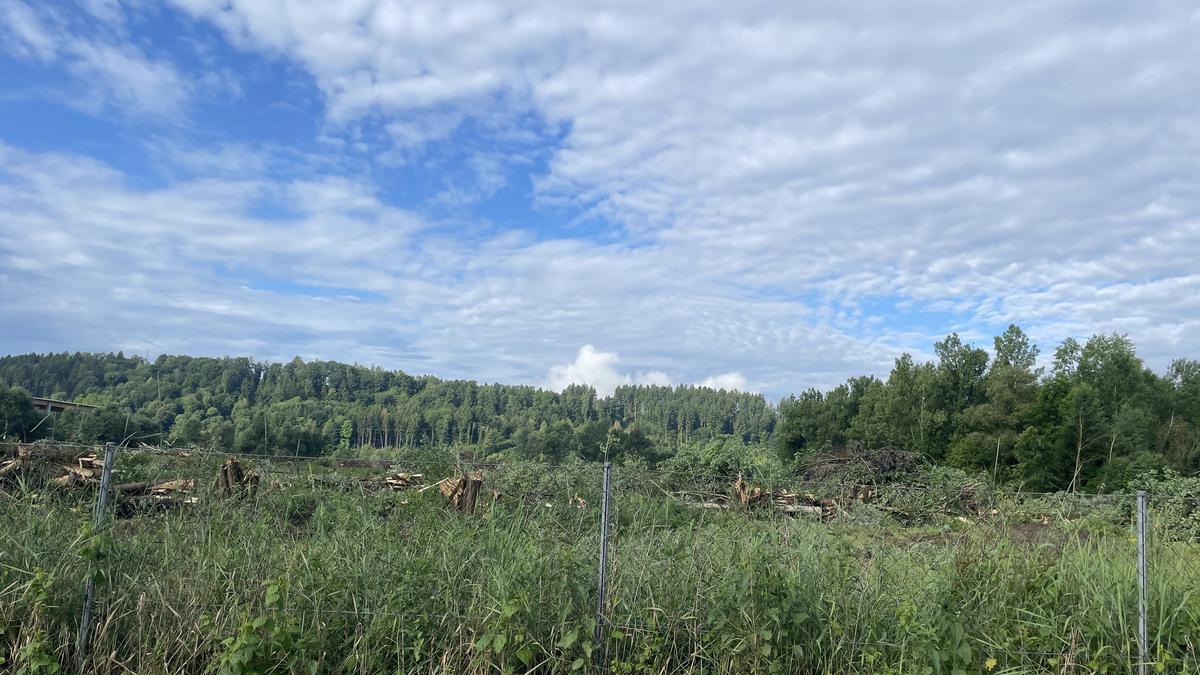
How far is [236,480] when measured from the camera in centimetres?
558

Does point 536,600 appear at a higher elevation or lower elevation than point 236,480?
lower

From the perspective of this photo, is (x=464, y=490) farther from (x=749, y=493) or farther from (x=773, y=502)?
(x=749, y=493)

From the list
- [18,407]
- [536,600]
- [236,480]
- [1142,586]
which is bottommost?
[536,600]

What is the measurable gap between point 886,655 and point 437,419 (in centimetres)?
5812

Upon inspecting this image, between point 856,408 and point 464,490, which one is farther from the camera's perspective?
point 856,408

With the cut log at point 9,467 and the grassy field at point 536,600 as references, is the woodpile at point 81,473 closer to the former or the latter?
the cut log at point 9,467

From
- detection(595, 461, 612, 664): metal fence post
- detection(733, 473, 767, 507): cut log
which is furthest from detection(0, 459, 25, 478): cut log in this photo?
detection(733, 473, 767, 507): cut log

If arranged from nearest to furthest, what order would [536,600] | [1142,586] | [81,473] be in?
[1142,586]
[536,600]
[81,473]

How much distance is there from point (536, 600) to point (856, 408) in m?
59.9

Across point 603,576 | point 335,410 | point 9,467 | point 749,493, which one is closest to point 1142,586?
point 603,576

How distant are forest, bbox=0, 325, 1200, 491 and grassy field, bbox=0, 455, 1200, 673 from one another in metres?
14.8

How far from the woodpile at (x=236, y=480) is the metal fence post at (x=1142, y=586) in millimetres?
5520

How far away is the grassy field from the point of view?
13.4 ft

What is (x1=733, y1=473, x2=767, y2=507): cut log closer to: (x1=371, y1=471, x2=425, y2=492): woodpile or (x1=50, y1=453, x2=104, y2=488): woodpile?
(x1=371, y1=471, x2=425, y2=492): woodpile
